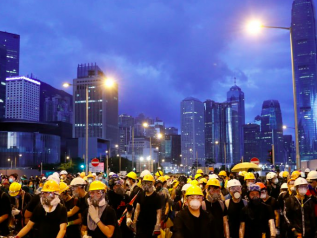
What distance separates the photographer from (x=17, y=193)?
9.93 meters

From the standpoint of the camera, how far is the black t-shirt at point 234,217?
25.0ft

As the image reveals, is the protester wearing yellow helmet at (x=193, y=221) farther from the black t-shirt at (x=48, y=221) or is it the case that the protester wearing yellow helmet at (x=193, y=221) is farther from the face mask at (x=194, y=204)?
the black t-shirt at (x=48, y=221)

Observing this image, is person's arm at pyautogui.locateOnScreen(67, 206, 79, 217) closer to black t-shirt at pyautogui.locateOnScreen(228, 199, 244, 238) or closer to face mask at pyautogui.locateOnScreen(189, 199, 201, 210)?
black t-shirt at pyautogui.locateOnScreen(228, 199, 244, 238)

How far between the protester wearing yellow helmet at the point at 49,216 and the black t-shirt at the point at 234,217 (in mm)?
3238

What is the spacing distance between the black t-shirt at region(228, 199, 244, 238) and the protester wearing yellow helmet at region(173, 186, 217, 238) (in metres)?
2.29

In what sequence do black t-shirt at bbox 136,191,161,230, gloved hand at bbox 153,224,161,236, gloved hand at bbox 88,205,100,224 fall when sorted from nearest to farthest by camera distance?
gloved hand at bbox 88,205,100,224
gloved hand at bbox 153,224,161,236
black t-shirt at bbox 136,191,161,230

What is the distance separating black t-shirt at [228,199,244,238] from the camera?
7.61 meters

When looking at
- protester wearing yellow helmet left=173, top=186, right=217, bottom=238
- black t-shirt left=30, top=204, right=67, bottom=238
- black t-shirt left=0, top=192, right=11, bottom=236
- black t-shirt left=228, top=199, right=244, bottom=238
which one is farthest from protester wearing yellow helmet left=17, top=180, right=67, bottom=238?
black t-shirt left=228, top=199, right=244, bottom=238

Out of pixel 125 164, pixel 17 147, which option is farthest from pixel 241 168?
pixel 17 147

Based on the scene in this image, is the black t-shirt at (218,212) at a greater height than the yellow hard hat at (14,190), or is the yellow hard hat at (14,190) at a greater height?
the yellow hard hat at (14,190)

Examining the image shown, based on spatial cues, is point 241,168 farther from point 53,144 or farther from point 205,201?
point 53,144

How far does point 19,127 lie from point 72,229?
119 meters

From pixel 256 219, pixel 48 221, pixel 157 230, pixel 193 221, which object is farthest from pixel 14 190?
pixel 193 221

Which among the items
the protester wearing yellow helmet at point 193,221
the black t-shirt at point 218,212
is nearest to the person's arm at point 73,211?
the black t-shirt at point 218,212
